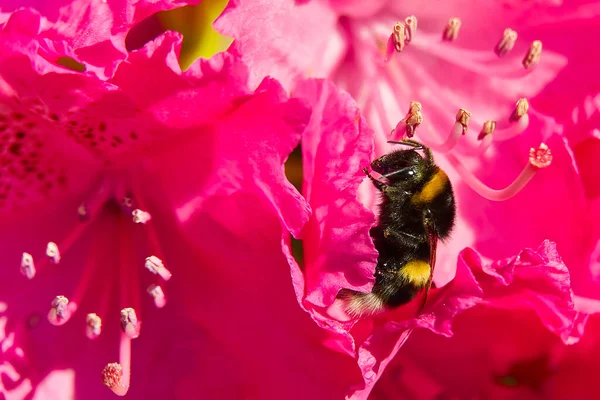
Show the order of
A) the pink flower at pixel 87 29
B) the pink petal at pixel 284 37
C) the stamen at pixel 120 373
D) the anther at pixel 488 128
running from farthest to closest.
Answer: the anther at pixel 488 128, the stamen at pixel 120 373, the pink petal at pixel 284 37, the pink flower at pixel 87 29

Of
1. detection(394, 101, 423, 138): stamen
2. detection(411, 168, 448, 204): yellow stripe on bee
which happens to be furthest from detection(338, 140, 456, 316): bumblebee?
detection(394, 101, 423, 138): stamen

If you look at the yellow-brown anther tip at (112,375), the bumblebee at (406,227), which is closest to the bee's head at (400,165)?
the bumblebee at (406,227)

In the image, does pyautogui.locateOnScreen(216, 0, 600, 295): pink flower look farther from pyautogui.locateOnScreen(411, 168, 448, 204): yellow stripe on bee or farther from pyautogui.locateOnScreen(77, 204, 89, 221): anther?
pyautogui.locateOnScreen(77, 204, 89, 221): anther

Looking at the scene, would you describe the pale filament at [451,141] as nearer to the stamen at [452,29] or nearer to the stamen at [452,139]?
the stamen at [452,139]

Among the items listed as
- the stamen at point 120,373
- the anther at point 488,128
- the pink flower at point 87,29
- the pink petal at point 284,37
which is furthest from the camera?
the anther at point 488,128

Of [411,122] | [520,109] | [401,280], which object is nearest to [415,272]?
[401,280]

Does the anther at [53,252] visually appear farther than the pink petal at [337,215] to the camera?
Yes
